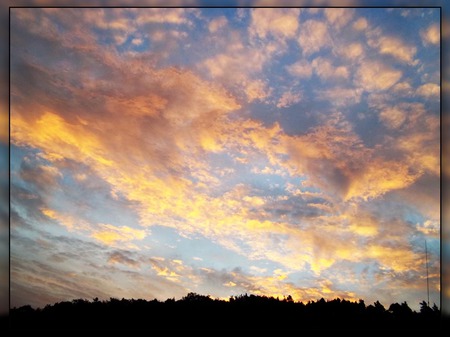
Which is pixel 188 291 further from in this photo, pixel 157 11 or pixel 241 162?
pixel 157 11

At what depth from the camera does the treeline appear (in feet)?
20.5

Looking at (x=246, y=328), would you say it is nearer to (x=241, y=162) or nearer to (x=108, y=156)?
(x=241, y=162)

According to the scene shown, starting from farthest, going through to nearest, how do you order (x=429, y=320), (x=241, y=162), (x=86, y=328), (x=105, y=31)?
1. (x=241, y=162)
2. (x=86, y=328)
3. (x=105, y=31)
4. (x=429, y=320)

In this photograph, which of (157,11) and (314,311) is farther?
(314,311)

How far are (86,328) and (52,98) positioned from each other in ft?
11.4

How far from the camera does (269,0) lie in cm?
342

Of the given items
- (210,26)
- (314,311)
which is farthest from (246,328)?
(210,26)

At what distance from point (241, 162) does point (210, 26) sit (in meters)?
2.33

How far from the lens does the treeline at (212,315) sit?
625 centimetres

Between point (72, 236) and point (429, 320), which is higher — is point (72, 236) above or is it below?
above

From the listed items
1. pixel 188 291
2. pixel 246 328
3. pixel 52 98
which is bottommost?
pixel 246 328

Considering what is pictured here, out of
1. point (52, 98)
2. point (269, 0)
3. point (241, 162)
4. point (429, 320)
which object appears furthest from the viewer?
point (241, 162)

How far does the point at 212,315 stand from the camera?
21.7ft

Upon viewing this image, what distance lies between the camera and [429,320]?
5.48m
